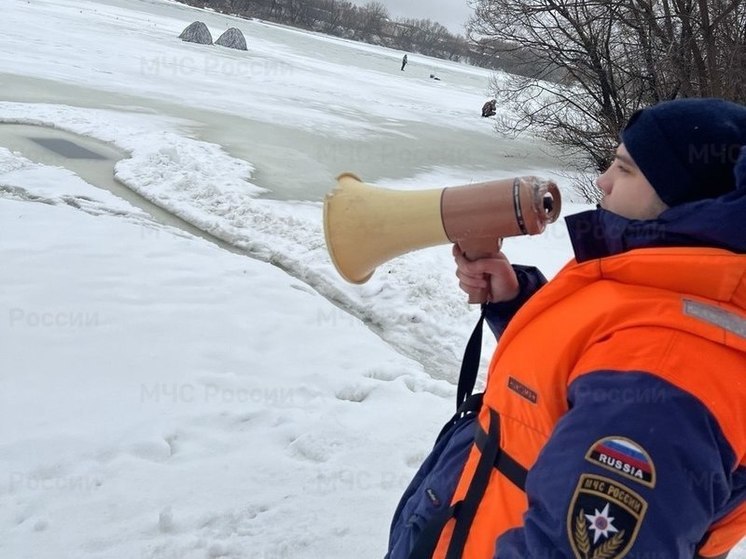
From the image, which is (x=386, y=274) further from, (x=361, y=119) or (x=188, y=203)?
(x=361, y=119)

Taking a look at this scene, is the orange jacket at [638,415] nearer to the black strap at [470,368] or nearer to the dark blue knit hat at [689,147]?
the dark blue knit hat at [689,147]

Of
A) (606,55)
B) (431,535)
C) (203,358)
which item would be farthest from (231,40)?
(431,535)

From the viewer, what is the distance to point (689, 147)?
120cm

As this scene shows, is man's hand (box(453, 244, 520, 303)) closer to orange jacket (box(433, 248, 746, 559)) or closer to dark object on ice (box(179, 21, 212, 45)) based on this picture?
orange jacket (box(433, 248, 746, 559))

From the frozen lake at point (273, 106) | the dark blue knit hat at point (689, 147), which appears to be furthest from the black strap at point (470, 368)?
the frozen lake at point (273, 106)

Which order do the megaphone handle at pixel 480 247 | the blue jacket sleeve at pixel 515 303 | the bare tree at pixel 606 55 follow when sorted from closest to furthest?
Result: 1. the megaphone handle at pixel 480 247
2. the blue jacket sleeve at pixel 515 303
3. the bare tree at pixel 606 55

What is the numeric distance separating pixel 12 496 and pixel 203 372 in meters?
1.36

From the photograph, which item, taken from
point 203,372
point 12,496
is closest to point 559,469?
point 12,496

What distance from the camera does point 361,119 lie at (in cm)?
1591

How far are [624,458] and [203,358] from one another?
357cm

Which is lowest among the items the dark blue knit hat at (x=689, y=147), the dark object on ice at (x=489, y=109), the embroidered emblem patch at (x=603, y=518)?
the embroidered emblem patch at (x=603, y=518)

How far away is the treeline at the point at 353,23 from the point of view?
79375mm

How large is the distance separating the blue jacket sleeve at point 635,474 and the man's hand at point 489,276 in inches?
26.8

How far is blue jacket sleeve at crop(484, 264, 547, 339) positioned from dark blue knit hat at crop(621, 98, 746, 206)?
0.60 metres
